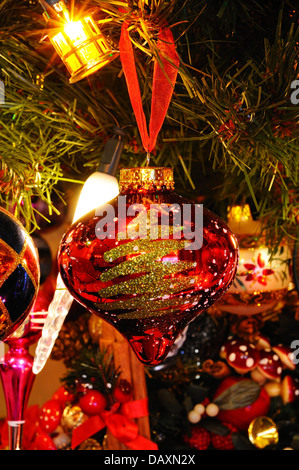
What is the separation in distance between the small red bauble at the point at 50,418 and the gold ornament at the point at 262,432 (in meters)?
0.28

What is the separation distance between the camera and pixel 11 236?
1.34ft

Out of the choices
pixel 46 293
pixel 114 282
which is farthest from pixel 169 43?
pixel 46 293

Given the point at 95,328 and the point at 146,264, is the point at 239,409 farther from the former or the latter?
the point at 146,264

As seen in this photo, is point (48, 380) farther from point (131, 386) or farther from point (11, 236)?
point (11, 236)

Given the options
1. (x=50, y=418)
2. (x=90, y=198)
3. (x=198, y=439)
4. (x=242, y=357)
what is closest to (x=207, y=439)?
(x=198, y=439)

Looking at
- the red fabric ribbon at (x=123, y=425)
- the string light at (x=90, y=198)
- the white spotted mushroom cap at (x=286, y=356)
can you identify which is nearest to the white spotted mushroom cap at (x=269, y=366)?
the white spotted mushroom cap at (x=286, y=356)

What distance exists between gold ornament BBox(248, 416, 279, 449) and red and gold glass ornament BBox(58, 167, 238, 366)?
454 millimetres

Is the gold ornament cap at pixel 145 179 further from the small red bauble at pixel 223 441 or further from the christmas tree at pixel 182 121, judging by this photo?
the small red bauble at pixel 223 441

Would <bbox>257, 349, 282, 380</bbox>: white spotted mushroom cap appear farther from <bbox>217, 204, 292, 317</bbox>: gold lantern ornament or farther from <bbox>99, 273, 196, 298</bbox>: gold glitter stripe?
<bbox>99, 273, 196, 298</bbox>: gold glitter stripe

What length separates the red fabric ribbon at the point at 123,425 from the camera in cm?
65

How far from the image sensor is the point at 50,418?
2.60ft

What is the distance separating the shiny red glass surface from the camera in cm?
38

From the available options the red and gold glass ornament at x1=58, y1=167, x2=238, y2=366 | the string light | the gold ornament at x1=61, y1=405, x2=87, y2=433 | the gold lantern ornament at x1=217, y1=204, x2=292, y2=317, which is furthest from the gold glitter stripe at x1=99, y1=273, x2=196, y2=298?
the gold ornament at x1=61, y1=405, x2=87, y2=433
